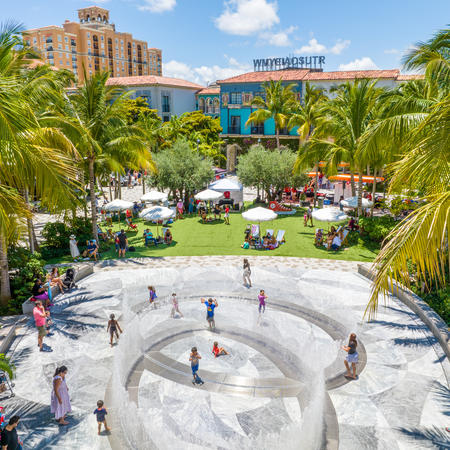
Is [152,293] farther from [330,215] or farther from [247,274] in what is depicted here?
[330,215]

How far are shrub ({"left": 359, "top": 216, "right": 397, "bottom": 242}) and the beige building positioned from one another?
9292cm

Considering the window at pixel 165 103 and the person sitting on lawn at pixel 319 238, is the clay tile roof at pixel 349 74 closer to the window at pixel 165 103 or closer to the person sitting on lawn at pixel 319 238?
the window at pixel 165 103

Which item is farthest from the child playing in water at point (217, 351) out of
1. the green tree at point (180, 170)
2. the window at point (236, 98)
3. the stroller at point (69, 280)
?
the window at point (236, 98)

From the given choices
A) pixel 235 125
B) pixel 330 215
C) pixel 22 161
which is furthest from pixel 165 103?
pixel 22 161


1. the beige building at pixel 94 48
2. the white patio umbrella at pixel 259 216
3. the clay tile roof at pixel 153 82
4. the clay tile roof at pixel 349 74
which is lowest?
the white patio umbrella at pixel 259 216

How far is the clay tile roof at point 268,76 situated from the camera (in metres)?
51.0

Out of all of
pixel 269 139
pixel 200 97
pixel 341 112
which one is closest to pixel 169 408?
pixel 341 112

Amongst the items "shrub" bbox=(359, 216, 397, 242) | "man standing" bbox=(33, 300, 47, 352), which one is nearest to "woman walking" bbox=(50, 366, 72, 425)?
"man standing" bbox=(33, 300, 47, 352)

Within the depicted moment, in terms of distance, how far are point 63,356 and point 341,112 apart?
16614 millimetres

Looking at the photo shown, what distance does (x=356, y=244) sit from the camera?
20.5 metres

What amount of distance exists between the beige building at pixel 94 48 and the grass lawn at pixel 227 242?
281 feet

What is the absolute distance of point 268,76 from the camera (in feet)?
175

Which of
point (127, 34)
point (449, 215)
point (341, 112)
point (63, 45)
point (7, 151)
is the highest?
point (127, 34)

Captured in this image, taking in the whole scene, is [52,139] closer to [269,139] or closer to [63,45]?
[269,139]
